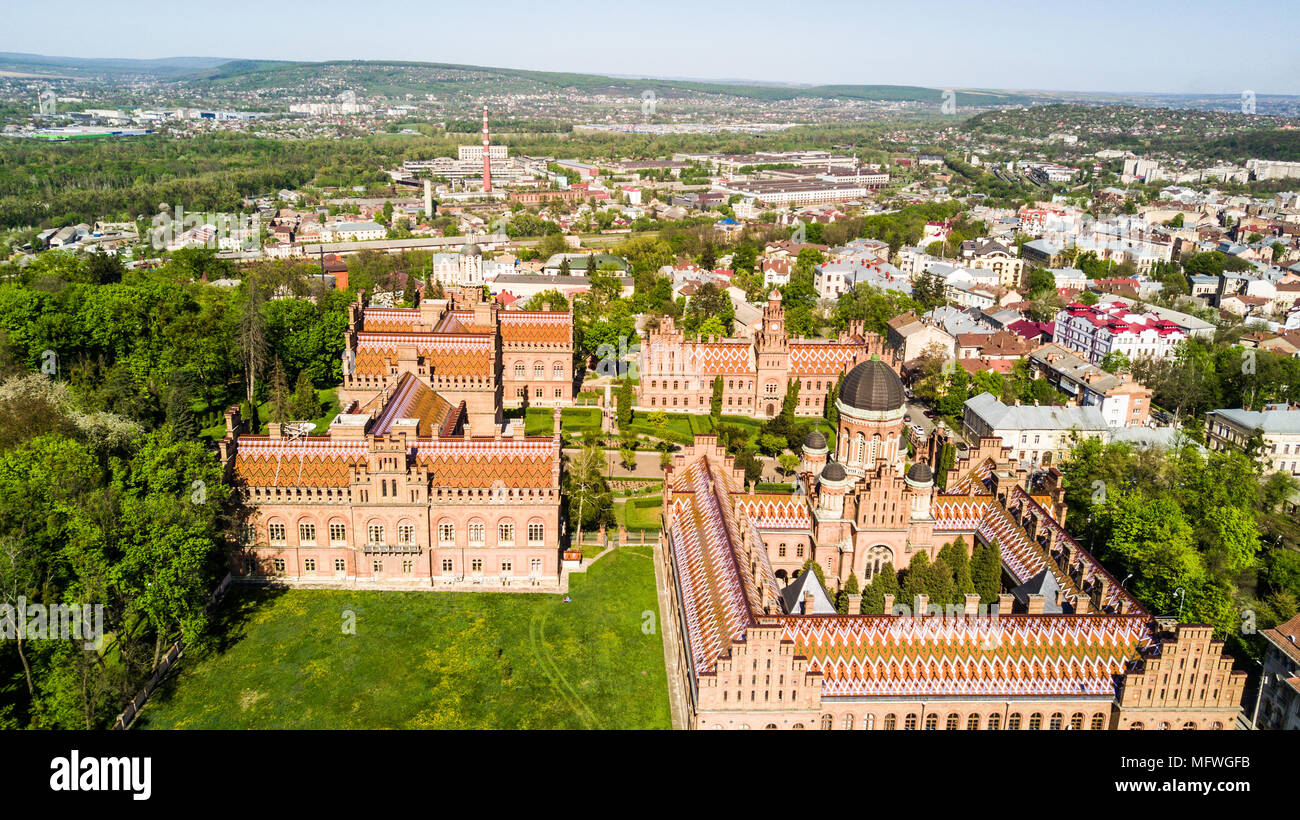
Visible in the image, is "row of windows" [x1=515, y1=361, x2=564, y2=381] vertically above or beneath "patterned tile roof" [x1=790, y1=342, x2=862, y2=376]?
beneath

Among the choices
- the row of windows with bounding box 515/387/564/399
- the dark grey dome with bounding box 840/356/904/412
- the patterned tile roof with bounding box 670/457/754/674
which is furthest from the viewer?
the row of windows with bounding box 515/387/564/399

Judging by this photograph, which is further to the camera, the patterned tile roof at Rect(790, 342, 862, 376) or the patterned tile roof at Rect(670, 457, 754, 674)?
the patterned tile roof at Rect(790, 342, 862, 376)

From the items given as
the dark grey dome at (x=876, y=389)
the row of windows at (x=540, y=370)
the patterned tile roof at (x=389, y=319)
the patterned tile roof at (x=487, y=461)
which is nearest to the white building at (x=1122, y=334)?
the dark grey dome at (x=876, y=389)

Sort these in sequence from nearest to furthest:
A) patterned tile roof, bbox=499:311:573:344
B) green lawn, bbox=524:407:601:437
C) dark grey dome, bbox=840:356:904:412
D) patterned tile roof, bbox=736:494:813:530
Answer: patterned tile roof, bbox=736:494:813:530, dark grey dome, bbox=840:356:904:412, green lawn, bbox=524:407:601:437, patterned tile roof, bbox=499:311:573:344

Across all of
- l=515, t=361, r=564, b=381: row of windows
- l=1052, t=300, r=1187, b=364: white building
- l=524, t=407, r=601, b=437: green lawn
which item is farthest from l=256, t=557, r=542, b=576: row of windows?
l=1052, t=300, r=1187, b=364: white building

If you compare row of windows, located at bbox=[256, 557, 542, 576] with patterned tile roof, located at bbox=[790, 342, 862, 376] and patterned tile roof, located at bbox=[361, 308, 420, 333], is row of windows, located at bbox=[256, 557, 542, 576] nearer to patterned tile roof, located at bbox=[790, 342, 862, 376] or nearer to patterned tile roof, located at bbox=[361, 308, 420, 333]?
patterned tile roof, located at bbox=[361, 308, 420, 333]

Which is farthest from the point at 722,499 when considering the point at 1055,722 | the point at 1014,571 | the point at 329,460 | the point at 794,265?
the point at 794,265
